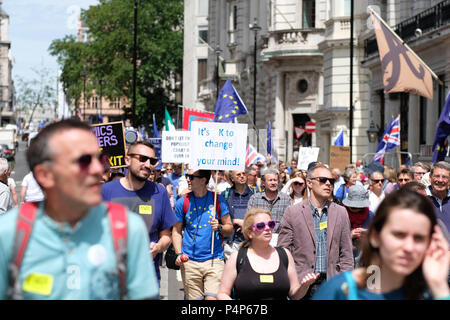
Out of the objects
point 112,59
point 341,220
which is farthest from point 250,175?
point 112,59

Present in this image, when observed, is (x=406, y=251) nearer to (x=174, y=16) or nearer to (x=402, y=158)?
(x=402, y=158)

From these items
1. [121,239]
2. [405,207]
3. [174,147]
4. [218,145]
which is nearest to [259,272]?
[405,207]

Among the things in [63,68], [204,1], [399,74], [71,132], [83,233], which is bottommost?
[83,233]

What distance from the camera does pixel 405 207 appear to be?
10.9 feet

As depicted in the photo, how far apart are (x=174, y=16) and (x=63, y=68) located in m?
10.0


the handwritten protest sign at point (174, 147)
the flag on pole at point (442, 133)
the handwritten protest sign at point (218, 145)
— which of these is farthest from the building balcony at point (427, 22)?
the handwritten protest sign at point (218, 145)

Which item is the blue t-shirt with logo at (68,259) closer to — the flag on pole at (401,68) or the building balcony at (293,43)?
the flag on pole at (401,68)

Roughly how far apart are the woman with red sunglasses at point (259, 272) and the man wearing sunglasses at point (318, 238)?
1041mm

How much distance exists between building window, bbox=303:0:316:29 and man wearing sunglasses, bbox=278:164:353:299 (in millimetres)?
36343

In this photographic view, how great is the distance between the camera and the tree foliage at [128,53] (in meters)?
67.9

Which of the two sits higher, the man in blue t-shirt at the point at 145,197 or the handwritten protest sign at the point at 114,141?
the handwritten protest sign at the point at 114,141

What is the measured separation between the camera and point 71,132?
10.8ft

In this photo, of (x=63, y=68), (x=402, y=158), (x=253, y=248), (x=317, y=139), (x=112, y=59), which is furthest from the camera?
(x=63, y=68)

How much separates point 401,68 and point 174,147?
18.2 ft
